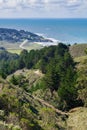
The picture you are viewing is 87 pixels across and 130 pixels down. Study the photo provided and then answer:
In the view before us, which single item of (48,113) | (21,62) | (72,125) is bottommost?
(21,62)

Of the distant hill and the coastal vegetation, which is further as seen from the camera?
the distant hill

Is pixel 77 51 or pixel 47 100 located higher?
pixel 47 100

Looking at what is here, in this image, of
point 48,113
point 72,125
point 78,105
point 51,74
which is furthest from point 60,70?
point 48,113

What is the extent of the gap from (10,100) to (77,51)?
262 ft

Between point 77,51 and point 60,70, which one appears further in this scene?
point 77,51

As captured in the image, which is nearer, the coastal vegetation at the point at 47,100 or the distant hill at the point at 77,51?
the coastal vegetation at the point at 47,100

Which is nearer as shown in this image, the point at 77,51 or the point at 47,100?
the point at 47,100

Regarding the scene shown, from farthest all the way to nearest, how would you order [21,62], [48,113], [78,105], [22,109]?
[21,62]
[78,105]
[48,113]
[22,109]

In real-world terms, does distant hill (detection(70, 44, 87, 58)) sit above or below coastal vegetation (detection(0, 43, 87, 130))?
below

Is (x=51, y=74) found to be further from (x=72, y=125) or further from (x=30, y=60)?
(x=30, y=60)

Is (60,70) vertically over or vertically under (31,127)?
under

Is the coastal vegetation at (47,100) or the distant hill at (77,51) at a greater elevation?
the coastal vegetation at (47,100)

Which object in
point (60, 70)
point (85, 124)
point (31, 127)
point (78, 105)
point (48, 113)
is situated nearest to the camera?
point (31, 127)

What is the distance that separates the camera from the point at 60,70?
63000 mm
